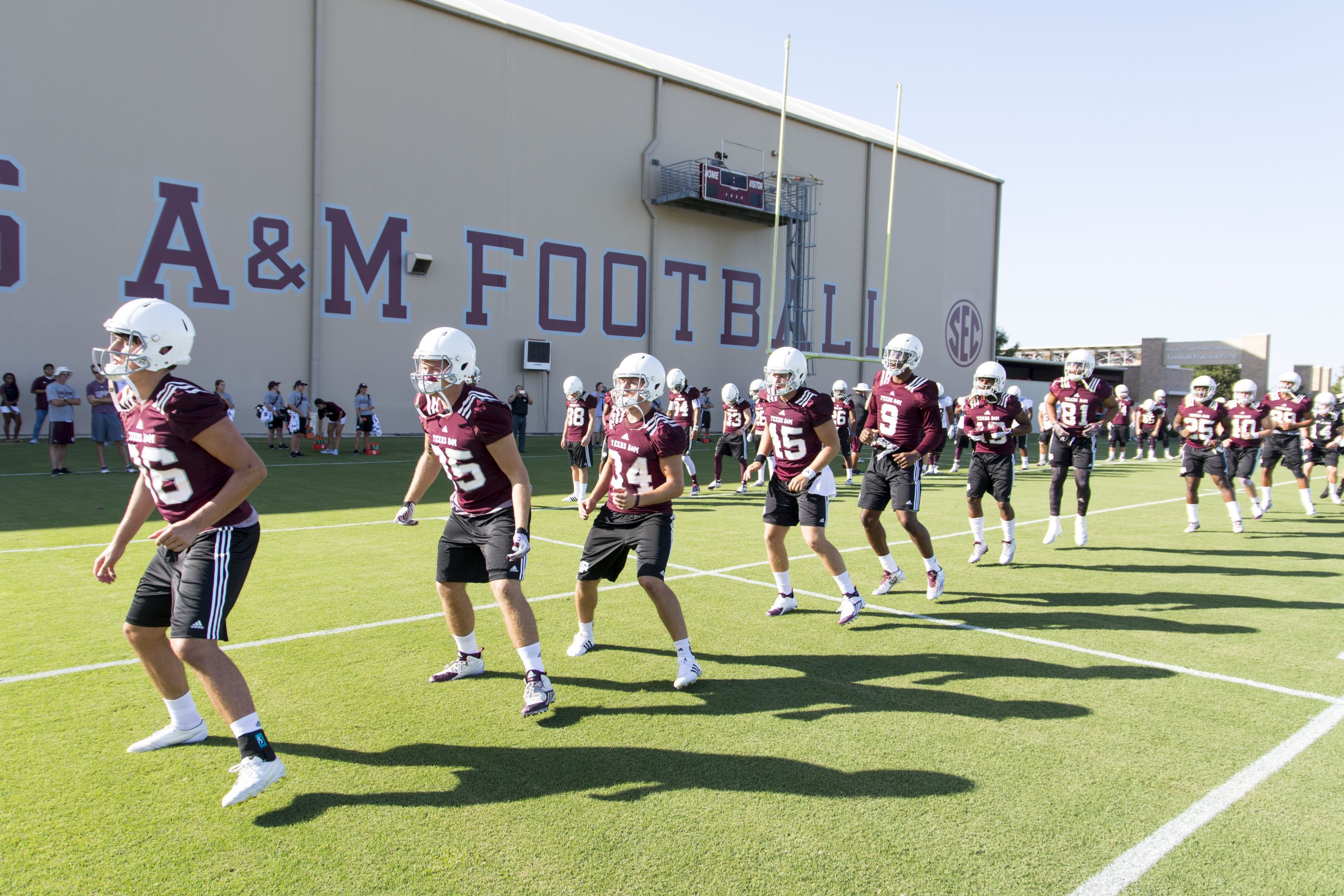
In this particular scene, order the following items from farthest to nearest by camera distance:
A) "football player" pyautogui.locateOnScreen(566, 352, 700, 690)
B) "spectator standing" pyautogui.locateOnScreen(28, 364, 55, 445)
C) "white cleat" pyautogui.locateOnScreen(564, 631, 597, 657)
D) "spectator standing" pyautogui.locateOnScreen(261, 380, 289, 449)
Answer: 1. "spectator standing" pyautogui.locateOnScreen(261, 380, 289, 449)
2. "spectator standing" pyautogui.locateOnScreen(28, 364, 55, 445)
3. "white cleat" pyautogui.locateOnScreen(564, 631, 597, 657)
4. "football player" pyautogui.locateOnScreen(566, 352, 700, 690)

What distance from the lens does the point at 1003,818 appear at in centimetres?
371

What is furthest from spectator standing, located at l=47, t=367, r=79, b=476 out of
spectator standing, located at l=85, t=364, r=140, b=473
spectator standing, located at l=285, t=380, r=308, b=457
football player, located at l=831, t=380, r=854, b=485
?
football player, located at l=831, t=380, r=854, b=485

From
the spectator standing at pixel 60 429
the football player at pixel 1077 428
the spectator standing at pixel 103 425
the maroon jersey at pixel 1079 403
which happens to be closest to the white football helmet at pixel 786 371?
the maroon jersey at pixel 1079 403

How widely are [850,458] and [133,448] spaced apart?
15.9 m

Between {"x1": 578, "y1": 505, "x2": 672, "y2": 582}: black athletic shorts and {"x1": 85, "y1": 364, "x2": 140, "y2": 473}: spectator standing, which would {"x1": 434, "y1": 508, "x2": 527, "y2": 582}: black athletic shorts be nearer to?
{"x1": 578, "y1": 505, "x2": 672, "y2": 582}: black athletic shorts

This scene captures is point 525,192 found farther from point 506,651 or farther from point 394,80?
point 506,651

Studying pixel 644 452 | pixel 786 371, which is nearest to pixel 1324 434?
pixel 786 371

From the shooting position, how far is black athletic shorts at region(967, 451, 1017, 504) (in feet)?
30.7

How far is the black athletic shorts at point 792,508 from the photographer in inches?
275

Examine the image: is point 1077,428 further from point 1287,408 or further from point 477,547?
point 477,547

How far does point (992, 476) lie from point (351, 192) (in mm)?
21433

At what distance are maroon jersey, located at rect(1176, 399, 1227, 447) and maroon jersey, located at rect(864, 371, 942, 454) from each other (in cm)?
650

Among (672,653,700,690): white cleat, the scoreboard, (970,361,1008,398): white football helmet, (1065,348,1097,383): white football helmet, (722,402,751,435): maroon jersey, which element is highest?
the scoreboard

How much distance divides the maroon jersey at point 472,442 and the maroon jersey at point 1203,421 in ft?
35.8
